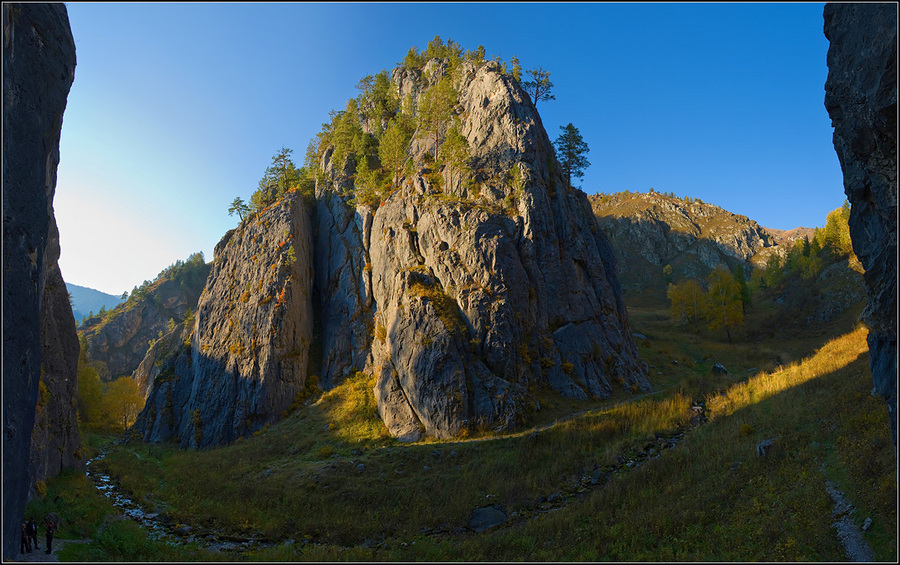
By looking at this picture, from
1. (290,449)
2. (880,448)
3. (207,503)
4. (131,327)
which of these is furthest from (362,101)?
(131,327)

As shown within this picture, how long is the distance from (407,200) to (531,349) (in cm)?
2126

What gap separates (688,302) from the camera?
257ft

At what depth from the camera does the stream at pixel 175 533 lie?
19.9 metres

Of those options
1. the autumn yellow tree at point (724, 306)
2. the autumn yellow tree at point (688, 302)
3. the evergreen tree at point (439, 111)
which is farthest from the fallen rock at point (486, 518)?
the autumn yellow tree at point (688, 302)

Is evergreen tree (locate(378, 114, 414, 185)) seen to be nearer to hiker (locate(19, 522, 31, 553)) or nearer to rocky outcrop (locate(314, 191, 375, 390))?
rocky outcrop (locate(314, 191, 375, 390))

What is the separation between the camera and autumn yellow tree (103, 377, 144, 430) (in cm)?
6028

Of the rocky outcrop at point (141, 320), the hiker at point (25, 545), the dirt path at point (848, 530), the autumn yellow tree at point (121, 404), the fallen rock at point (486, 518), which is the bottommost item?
the fallen rock at point (486, 518)

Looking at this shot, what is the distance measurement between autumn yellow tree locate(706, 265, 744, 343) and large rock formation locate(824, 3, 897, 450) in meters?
59.9

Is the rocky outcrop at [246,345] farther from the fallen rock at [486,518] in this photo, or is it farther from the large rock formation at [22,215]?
the large rock formation at [22,215]

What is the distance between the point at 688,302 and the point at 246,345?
2974 inches

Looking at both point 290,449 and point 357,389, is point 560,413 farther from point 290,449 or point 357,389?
point 290,449

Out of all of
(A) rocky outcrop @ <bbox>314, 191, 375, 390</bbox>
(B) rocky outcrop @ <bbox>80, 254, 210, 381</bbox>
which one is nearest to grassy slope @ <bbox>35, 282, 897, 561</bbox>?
(A) rocky outcrop @ <bbox>314, 191, 375, 390</bbox>

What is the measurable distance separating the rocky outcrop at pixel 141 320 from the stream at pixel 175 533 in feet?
329

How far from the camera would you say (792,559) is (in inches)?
482
